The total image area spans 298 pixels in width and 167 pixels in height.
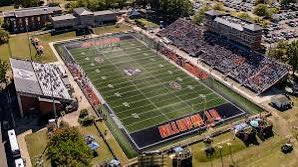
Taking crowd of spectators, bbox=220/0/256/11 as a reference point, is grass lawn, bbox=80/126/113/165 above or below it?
below

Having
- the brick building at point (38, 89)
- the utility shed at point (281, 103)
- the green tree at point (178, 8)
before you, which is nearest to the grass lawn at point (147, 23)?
the green tree at point (178, 8)

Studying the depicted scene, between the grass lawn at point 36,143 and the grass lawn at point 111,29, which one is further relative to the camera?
the grass lawn at point 111,29

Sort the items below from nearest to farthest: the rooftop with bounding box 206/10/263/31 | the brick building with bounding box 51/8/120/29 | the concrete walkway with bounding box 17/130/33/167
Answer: the concrete walkway with bounding box 17/130/33/167
the rooftop with bounding box 206/10/263/31
the brick building with bounding box 51/8/120/29


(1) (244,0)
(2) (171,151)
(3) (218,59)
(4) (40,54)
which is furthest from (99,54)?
(1) (244,0)

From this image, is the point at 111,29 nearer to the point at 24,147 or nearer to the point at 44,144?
the point at 44,144

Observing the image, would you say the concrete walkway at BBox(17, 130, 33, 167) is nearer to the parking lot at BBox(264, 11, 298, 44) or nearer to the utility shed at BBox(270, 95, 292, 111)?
the utility shed at BBox(270, 95, 292, 111)

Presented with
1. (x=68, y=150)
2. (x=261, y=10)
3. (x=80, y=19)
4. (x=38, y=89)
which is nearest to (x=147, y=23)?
(x=80, y=19)

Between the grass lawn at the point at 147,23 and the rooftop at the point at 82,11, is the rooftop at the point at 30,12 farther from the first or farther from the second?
the grass lawn at the point at 147,23

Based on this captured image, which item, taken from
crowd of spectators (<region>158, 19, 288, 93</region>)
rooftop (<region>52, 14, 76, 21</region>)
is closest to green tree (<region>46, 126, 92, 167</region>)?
crowd of spectators (<region>158, 19, 288, 93</region>)

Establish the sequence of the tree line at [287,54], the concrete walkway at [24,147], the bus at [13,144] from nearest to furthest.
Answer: the bus at [13,144] → the concrete walkway at [24,147] → the tree line at [287,54]
